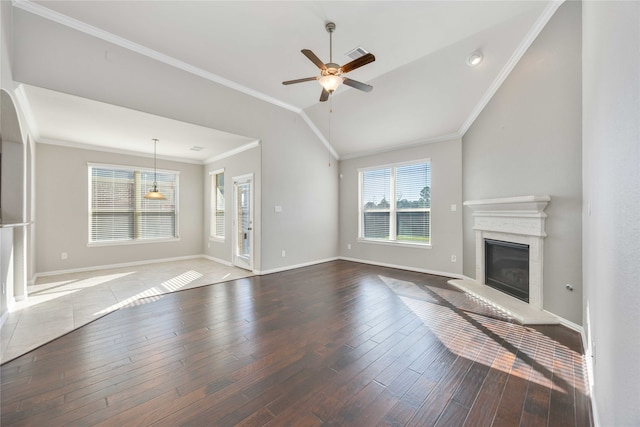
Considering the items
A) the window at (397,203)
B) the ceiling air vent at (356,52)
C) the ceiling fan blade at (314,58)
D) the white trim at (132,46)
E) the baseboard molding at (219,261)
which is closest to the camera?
the ceiling fan blade at (314,58)

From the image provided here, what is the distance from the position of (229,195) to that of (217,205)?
3.42 feet

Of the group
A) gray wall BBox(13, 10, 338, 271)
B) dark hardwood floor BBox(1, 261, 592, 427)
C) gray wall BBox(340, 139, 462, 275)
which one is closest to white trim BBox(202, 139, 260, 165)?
gray wall BBox(13, 10, 338, 271)

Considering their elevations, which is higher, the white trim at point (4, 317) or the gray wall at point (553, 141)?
the gray wall at point (553, 141)

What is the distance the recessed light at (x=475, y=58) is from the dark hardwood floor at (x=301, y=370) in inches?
138

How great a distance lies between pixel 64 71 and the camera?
121 inches

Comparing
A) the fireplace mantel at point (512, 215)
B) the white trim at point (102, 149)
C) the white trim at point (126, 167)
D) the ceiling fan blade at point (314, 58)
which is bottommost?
the fireplace mantel at point (512, 215)

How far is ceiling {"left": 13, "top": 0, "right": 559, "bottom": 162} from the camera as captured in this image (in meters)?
2.92

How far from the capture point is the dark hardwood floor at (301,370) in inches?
65.7

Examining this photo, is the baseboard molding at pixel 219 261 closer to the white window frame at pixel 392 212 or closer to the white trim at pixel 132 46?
the white window frame at pixel 392 212

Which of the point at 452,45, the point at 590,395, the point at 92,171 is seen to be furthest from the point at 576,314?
the point at 92,171

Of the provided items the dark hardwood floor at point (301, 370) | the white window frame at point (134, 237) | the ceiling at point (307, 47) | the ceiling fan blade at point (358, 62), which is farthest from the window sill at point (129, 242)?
the ceiling fan blade at point (358, 62)

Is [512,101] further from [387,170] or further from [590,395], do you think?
[590,395]

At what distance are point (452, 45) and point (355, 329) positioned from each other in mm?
3977

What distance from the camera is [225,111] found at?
4633 millimetres
